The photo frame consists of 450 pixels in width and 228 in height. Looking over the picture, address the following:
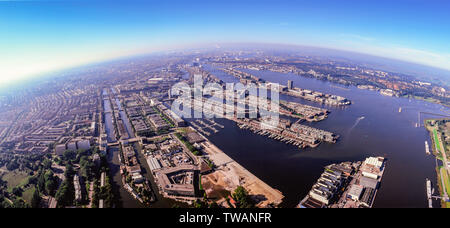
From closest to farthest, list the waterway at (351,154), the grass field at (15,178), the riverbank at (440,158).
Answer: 1. the riverbank at (440,158)
2. the waterway at (351,154)
3. the grass field at (15,178)

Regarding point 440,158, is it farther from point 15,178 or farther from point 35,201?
point 15,178

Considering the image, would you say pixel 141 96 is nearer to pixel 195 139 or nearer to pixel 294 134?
pixel 195 139

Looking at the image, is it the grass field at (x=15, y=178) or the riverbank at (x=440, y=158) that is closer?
the riverbank at (x=440, y=158)

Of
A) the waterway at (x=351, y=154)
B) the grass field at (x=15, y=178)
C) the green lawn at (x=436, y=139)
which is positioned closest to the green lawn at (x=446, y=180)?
the waterway at (x=351, y=154)

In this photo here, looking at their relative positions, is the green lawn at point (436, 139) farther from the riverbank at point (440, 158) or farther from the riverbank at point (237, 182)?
the riverbank at point (237, 182)

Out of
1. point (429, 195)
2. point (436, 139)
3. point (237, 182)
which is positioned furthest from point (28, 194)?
point (436, 139)

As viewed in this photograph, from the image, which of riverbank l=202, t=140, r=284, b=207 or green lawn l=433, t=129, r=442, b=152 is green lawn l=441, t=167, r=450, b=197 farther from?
riverbank l=202, t=140, r=284, b=207

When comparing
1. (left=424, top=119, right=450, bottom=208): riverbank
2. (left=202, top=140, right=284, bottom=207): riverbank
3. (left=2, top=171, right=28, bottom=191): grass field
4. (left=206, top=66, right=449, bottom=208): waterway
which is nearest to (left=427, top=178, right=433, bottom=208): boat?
(left=206, top=66, right=449, bottom=208): waterway

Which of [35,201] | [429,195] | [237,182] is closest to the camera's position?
[35,201]

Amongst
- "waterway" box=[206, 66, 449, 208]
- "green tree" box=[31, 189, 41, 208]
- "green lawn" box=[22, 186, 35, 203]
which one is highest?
"waterway" box=[206, 66, 449, 208]
